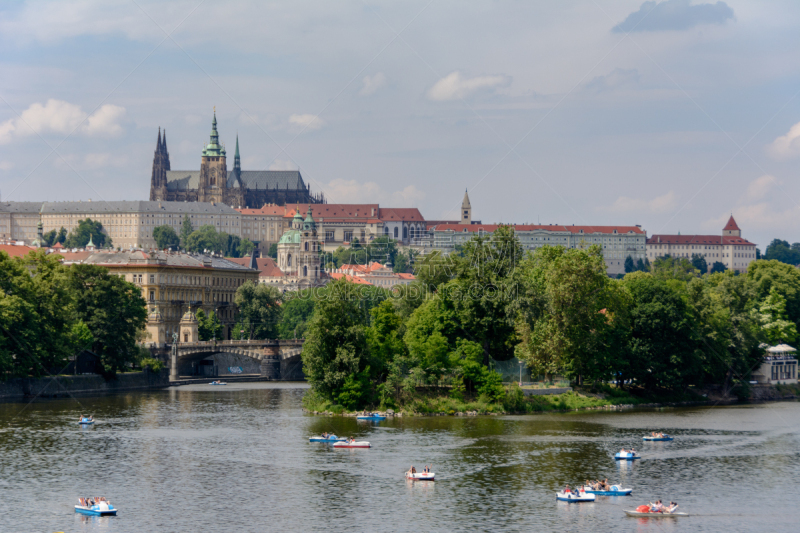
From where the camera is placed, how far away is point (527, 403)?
81500 mm

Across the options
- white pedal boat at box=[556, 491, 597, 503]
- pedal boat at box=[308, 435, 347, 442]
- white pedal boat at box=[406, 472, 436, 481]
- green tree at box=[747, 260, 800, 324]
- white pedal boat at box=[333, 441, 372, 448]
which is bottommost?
white pedal boat at box=[556, 491, 597, 503]

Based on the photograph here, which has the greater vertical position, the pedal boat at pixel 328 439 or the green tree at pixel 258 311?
the green tree at pixel 258 311

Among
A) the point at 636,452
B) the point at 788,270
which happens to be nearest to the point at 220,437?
the point at 636,452

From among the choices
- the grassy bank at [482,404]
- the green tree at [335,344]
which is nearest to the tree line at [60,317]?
the grassy bank at [482,404]

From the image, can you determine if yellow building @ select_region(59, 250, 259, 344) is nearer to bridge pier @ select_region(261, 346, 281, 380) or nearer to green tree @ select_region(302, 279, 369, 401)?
bridge pier @ select_region(261, 346, 281, 380)

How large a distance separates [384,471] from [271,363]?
252 ft

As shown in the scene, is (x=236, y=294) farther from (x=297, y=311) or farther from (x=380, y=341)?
(x=380, y=341)

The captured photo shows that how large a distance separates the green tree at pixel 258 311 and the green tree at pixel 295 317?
2.10 meters

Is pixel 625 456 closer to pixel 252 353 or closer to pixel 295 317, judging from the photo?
pixel 252 353

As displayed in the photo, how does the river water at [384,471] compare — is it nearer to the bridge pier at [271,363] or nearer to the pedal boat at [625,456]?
the pedal boat at [625,456]

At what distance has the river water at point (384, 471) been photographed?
45.6 m

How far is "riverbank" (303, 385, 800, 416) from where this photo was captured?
78000 mm

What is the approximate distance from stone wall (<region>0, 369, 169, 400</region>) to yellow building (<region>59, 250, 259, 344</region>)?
1813 cm

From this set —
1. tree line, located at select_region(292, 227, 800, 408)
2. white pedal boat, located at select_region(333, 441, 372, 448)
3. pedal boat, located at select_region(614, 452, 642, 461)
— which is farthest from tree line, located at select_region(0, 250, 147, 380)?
pedal boat, located at select_region(614, 452, 642, 461)
